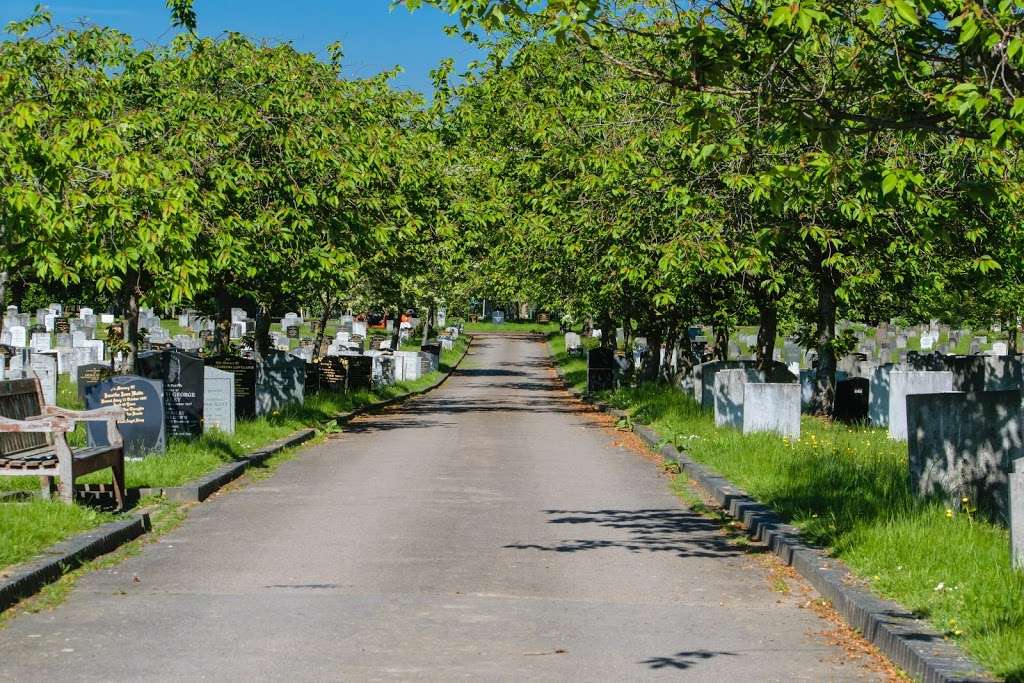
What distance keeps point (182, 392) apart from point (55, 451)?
19.6 ft

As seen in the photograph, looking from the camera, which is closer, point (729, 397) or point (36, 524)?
point (36, 524)

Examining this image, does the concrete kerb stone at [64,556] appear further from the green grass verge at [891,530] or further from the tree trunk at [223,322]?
the tree trunk at [223,322]

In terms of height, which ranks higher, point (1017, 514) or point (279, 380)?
point (279, 380)

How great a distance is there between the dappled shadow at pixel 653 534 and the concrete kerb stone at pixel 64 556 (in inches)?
125

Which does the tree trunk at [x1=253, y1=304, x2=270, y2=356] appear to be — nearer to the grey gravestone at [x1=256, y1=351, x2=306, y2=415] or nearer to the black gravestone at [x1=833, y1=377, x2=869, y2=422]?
the grey gravestone at [x1=256, y1=351, x2=306, y2=415]

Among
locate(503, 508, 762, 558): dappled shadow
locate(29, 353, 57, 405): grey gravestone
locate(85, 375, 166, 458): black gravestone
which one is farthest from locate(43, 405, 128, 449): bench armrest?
locate(29, 353, 57, 405): grey gravestone

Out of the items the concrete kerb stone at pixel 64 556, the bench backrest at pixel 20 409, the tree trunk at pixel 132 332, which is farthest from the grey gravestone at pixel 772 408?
the concrete kerb stone at pixel 64 556

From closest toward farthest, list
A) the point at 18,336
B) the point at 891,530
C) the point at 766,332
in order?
the point at 891,530 < the point at 766,332 < the point at 18,336

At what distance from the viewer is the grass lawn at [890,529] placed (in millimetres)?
7723

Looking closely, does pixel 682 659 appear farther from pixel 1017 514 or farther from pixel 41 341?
pixel 41 341

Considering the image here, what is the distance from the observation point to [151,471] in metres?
15.4

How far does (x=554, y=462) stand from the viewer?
787 inches

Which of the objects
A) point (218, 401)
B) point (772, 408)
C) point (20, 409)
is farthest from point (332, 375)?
point (20, 409)

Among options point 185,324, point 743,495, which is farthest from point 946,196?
point 185,324
